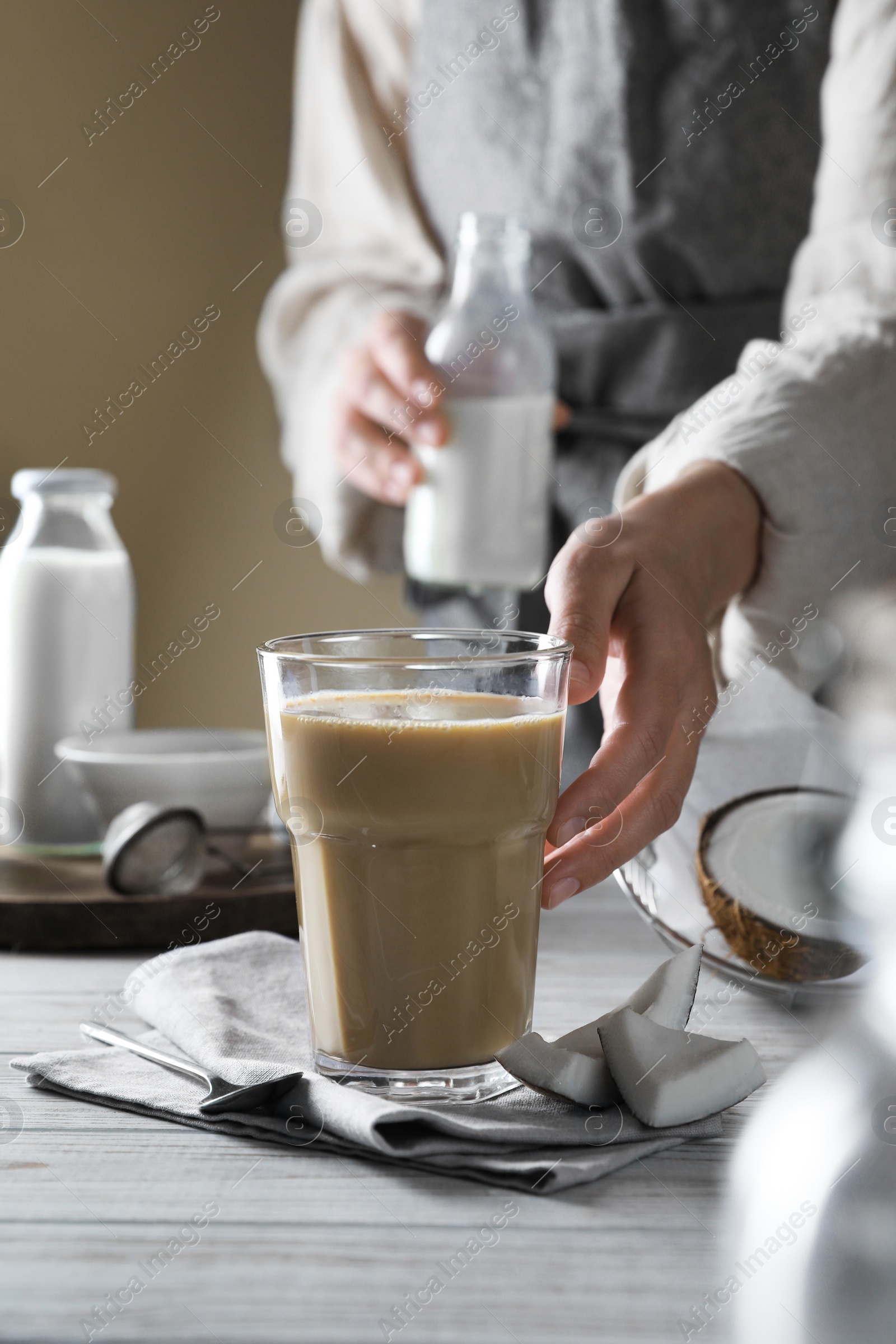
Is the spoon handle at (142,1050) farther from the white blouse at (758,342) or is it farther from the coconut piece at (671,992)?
the white blouse at (758,342)

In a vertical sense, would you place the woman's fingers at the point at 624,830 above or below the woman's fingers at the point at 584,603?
below

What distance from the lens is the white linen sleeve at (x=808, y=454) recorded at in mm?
772

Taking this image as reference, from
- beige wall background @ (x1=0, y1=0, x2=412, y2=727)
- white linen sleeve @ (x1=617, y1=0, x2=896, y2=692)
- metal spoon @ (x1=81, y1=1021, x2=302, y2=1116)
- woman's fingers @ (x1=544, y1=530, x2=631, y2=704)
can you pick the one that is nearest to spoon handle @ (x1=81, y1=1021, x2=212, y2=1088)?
metal spoon @ (x1=81, y1=1021, x2=302, y2=1116)

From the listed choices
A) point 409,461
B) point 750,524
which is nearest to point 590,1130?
point 750,524

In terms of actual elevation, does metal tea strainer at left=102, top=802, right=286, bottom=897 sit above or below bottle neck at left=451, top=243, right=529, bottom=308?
below

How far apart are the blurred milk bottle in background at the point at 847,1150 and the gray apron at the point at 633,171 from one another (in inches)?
23.7

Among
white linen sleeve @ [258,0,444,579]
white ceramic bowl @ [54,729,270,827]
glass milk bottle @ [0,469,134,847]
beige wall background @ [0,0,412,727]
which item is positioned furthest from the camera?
beige wall background @ [0,0,412,727]

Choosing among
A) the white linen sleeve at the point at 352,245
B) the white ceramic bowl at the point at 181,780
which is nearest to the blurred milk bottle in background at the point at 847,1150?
the white ceramic bowl at the point at 181,780

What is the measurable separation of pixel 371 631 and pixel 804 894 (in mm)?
241

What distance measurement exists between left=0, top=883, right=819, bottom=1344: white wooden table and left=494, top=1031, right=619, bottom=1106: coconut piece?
3cm

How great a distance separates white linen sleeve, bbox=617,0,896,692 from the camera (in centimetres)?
77

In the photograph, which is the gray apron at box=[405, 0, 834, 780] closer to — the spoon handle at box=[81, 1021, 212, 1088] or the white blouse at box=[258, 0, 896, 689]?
the white blouse at box=[258, 0, 896, 689]

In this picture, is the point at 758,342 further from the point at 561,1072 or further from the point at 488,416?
the point at 561,1072

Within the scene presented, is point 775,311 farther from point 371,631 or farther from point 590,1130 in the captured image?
point 590,1130
